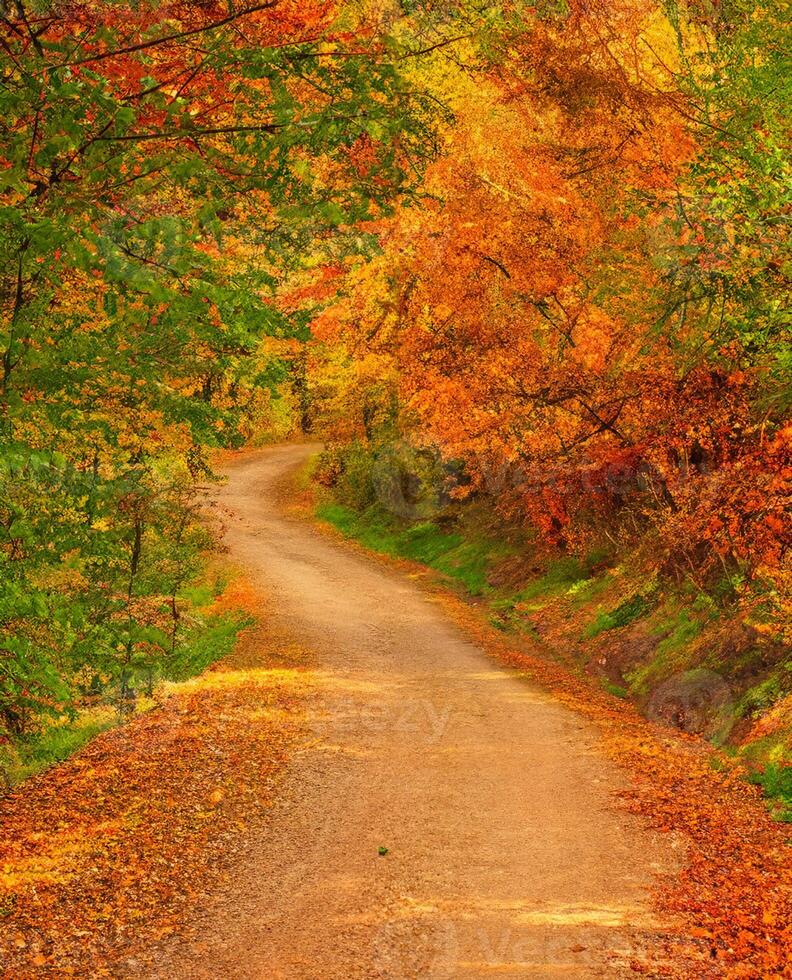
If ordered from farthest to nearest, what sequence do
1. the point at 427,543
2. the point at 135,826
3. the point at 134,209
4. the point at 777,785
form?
the point at 427,543 < the point at 777,785 < the point at 135,826 < the point at 134,209

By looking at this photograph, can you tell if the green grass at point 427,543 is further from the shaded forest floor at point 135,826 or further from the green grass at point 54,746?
the green grass at point 54,746

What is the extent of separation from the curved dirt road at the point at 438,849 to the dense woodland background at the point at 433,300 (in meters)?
2.13

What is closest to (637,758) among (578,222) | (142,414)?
(142,414)

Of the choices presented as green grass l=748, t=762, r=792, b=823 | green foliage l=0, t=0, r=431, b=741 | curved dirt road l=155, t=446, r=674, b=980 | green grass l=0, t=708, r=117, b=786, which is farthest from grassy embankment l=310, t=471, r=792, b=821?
green grass l=0, t=708, r=117, b=786

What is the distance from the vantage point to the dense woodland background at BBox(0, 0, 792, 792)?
16.6ft

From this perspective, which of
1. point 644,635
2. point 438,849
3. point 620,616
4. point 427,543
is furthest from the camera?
point 427,543

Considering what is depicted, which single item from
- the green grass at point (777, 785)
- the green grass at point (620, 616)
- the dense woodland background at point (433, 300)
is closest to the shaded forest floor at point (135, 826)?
the dense woodland background at point (433, 300)

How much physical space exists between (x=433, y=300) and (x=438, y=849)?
44.4ft

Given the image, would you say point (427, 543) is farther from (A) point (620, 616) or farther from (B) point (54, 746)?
(B) point (54, 746)

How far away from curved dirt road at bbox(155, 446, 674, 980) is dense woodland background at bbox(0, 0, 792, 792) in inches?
83.7

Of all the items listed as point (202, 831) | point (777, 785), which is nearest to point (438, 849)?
point (202, 831)

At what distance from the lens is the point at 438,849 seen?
8.62 metres

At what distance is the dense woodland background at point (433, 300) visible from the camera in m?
5.07

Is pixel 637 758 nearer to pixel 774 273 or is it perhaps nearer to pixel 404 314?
pixel 774 273
